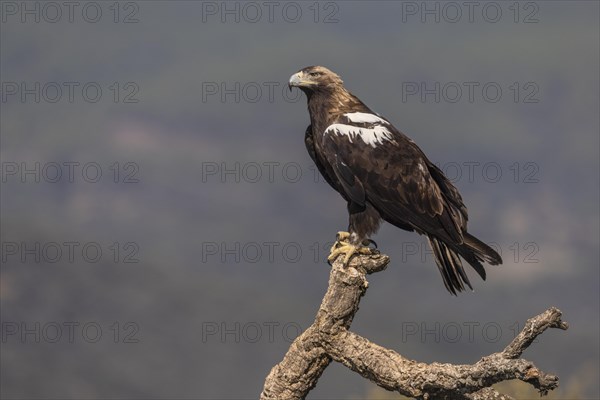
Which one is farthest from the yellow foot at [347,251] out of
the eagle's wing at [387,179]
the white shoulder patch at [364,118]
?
the white shoulder patch at [364,118]

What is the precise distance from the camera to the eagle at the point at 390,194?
8.05 m

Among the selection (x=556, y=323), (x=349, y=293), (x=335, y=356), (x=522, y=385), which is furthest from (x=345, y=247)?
(x=522, y=385)

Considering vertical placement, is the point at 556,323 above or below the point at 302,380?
above

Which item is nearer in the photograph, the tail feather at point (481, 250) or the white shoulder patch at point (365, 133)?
the tail feather at point (481, 250)

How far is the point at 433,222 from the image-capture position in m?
8.13

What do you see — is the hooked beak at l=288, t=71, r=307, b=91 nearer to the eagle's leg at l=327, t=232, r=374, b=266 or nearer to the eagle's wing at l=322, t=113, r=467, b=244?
the eagle's wing at l=322, t=113, r=467, b=244

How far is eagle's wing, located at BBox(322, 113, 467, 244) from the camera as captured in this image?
8125 mm

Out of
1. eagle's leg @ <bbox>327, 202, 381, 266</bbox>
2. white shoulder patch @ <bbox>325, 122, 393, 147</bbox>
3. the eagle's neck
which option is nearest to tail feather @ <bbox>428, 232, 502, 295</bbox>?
eagle's leg @ <bbox>327, 202, 381, 266</bbox>

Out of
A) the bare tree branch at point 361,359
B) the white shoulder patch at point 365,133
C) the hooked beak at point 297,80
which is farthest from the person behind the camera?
the hooked beak at point 297,80

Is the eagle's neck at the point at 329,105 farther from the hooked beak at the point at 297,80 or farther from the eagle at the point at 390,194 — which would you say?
the hooked beak at the point at 297,80

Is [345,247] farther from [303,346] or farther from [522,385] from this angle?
[522,385]

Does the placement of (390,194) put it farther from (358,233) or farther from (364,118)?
(364,118)

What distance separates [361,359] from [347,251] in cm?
98

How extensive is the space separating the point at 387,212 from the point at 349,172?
0.51 meters
